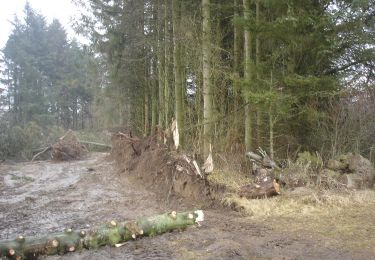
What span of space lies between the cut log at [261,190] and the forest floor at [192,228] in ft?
2.00

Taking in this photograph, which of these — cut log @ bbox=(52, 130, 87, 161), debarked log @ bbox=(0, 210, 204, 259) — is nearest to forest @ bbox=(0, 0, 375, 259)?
debarked log @ bbox=(0, 210, 204, 259)

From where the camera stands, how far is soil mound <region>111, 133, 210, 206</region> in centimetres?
806

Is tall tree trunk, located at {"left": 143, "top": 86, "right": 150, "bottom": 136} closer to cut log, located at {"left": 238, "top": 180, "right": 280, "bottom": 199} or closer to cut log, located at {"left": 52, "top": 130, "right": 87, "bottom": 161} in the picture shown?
cut log, located at {"left": 52, "top": 130, "right": 87, "bottom": 161}

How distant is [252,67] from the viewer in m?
8.80

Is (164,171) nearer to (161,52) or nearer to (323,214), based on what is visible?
(323,214)

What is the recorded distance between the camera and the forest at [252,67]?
827 centimetres

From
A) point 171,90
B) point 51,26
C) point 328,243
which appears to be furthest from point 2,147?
point 51,26

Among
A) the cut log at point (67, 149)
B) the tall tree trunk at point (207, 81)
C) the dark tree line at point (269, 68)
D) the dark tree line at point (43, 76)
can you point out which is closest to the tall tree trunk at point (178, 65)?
the dark tree line at point (269, 68)

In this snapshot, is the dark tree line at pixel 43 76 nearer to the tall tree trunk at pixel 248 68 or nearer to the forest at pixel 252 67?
the forest at pixel 252 67

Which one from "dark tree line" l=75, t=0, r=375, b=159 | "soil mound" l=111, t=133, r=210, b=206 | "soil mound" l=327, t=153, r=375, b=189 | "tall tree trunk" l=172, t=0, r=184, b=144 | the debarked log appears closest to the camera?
the debarked log

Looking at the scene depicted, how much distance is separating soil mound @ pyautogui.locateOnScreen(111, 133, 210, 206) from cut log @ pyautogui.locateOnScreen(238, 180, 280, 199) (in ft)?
2.65

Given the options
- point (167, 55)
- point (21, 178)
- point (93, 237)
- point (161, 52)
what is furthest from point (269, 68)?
point (21, 178)

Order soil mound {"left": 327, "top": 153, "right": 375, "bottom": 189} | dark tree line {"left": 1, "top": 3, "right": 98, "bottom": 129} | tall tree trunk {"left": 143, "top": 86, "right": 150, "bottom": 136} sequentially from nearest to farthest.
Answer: soil mound {"left": 327, "top": 153, "right": 375, "bottom": 189} → tall tree trunk {"left": 143, "top": 86, "right": 150, "bottom": 136} → dark tree line {"left": 1, "top": 3, "right": 98, "bottom": 129}

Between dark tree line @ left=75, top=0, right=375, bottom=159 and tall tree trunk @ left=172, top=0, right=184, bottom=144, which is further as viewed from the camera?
tall tree trunk @ left=172, top=0, right=184, bottom=144
